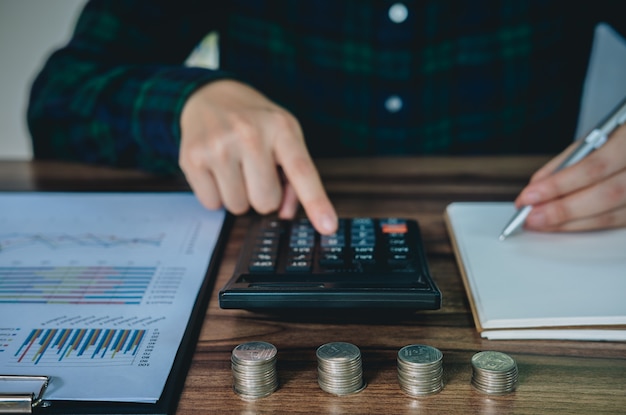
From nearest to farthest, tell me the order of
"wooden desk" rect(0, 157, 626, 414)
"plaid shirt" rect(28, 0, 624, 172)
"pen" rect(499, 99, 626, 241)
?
"wooden desk" rect(0, 157, 626, 414), "pen" rect(499, 99, 626, 241), "plaid shirt" rect(28, 0, 624, 172)

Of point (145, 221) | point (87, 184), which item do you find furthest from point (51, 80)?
point (145, 221)

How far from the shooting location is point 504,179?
2.39ft

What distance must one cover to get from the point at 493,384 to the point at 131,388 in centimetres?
20

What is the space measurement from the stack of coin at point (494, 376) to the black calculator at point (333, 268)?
0.06 metres

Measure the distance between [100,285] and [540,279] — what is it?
1.04 ft

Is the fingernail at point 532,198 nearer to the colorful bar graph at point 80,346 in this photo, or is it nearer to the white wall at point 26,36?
the colorful bar graph at point 80,346

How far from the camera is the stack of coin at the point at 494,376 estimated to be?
1.16 feet

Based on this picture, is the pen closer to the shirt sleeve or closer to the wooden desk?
the wooden desk

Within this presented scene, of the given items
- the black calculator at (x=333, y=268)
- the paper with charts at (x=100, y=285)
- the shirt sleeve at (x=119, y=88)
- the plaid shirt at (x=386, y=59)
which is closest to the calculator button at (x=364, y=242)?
the black calculator at (x=333, y=268)

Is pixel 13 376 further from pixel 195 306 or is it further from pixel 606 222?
pixel 606 222

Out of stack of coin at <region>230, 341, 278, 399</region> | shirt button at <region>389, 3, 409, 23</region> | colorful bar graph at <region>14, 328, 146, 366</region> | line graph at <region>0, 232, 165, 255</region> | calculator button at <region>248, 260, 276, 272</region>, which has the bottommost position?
line graph at <region>0, 232, 165, 255</region>

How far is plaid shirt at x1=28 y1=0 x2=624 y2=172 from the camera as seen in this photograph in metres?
0.95

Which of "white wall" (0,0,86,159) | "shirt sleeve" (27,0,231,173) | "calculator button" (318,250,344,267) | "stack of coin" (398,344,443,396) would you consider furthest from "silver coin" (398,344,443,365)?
"white wall" (0,0,86,159)

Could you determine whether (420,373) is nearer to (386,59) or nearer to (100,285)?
(100,285)
